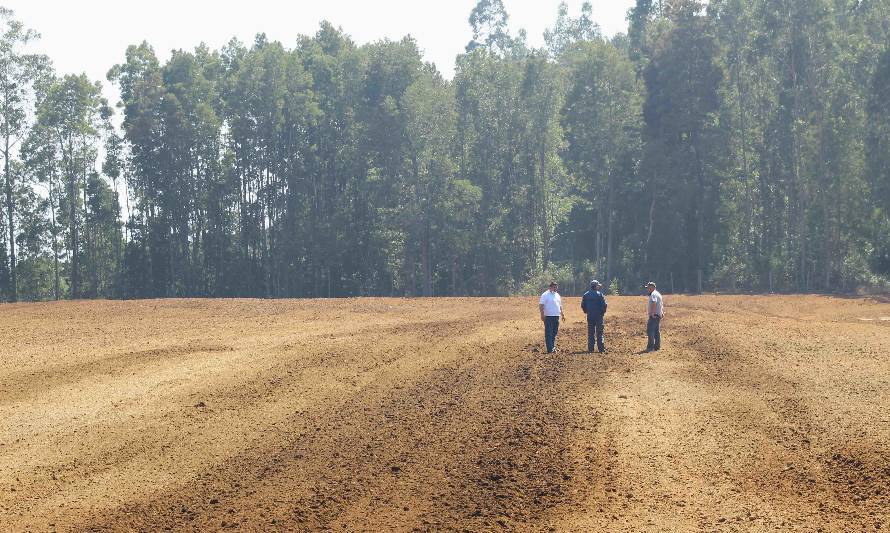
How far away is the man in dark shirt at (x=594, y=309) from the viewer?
77.5ft

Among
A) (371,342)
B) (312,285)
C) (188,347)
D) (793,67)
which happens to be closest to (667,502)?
(371,342)

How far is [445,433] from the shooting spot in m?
15.1

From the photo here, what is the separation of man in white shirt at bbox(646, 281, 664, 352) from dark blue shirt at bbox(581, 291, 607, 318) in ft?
4.69

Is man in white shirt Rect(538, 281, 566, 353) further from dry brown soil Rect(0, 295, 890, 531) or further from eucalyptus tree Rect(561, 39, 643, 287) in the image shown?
eucalyptus tree Rect(561, 39, 643, 287)

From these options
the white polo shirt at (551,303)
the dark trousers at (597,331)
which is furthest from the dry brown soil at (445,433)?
the white polo shirt at (551,303)

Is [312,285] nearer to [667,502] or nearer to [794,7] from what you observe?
[794,7]

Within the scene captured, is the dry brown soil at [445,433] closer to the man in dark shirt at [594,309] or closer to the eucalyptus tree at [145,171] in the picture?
the man in dark shirt at [594,309]

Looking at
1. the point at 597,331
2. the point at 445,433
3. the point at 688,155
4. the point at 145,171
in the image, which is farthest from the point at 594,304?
the point at 145,171

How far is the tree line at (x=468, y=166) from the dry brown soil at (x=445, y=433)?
110ft

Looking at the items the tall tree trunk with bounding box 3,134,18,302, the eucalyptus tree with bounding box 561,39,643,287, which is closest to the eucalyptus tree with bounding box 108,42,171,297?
the tall tree trunk with bounding box 3,134,18,302

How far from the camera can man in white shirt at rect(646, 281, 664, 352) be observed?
24.3 metres

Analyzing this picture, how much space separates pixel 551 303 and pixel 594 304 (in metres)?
1.18

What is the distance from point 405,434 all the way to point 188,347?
42.2 feet

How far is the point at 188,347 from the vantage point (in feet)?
86.2
